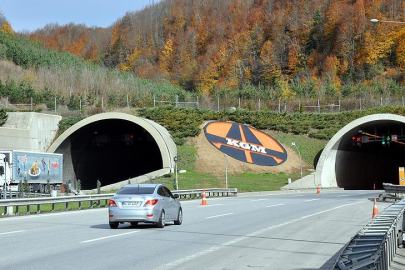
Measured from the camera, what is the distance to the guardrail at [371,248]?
7631mm

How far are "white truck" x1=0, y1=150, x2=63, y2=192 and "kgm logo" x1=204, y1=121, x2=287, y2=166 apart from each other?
61.5 ft

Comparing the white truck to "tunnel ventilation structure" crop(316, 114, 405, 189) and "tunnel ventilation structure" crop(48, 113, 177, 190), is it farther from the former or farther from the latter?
"tunnel ventilation structure" crop(316, 114, 405, 189)

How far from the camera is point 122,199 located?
59.6 feet

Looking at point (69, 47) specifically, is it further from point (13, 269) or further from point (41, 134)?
point (13, 269)

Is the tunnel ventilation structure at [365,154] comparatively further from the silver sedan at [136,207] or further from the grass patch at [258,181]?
the silver sedan at [136,207]

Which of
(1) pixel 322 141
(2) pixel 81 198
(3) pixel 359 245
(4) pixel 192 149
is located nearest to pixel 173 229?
(3) pixel 359 245

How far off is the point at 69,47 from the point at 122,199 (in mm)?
152049

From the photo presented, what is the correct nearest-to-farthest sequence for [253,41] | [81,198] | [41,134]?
[81,198] → [41,134] → [253,41]

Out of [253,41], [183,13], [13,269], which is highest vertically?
[183,13]

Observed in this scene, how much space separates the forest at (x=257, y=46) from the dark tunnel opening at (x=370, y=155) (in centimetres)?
1423

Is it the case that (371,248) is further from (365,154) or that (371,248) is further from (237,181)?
(365,154)

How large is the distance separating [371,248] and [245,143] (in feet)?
184

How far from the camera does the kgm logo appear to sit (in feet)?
208

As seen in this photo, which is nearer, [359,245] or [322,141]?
[359,245]
